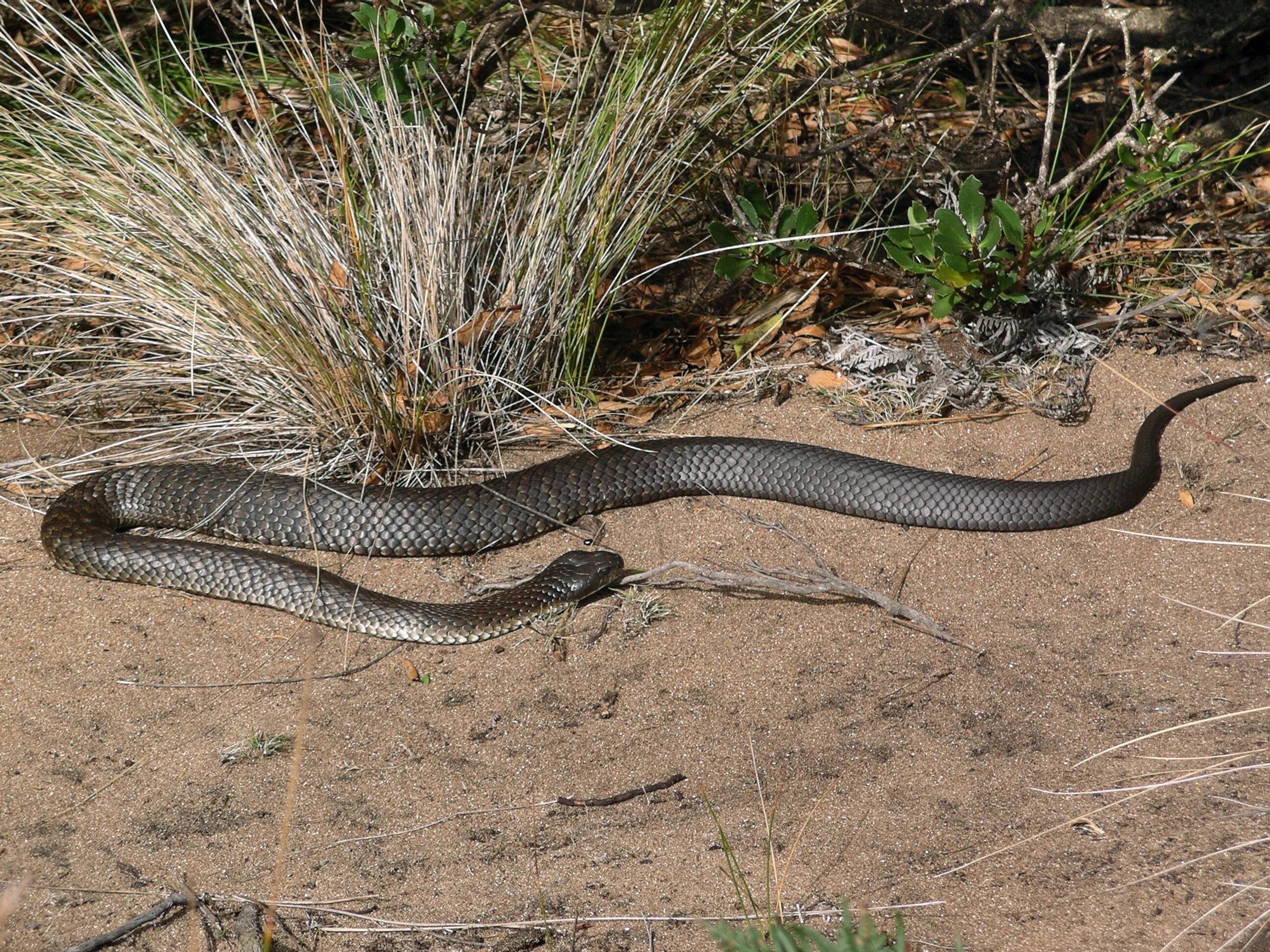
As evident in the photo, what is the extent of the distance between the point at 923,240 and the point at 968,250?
20 cm

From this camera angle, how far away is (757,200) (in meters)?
4.95

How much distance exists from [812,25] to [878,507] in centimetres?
221

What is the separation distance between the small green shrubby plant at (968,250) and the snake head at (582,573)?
1894 millimetres

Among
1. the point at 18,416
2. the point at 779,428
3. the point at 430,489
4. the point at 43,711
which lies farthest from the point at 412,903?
the point at 18,416

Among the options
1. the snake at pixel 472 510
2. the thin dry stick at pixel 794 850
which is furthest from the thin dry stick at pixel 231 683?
the thin dry stick at pixel 794 850

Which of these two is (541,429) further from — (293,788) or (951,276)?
(293,788)

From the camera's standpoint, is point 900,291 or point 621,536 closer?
point 621,536

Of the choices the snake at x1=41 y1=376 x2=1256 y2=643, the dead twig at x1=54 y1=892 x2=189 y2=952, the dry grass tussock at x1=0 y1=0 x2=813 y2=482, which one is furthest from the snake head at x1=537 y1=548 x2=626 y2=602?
the dead twig at x1=54 y1=892 x2=189 y2=952

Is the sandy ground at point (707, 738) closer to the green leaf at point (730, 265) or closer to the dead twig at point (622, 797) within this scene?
the dead twig at point (622, 797)

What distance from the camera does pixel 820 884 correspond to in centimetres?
268

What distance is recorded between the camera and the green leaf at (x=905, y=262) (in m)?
4.79

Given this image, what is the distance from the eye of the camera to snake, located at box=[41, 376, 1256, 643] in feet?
13.4

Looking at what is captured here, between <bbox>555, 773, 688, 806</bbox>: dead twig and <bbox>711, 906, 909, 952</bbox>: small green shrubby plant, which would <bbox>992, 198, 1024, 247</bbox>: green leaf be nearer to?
<bbox>555, 773, 688, 806</bbox>: dead twig

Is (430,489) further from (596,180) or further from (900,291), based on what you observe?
(900,291)
